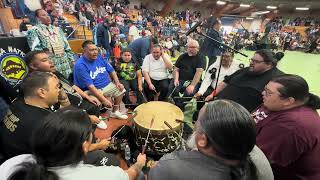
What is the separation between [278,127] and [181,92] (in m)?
2.46

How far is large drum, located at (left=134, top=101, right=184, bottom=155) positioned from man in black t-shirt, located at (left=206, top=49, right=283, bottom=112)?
711 mm

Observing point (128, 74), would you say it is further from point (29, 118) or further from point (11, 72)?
point (29, 118)

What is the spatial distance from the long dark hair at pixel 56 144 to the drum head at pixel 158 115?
1.14 m

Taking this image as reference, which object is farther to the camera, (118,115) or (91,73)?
(118,115)

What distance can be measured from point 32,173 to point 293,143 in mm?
1325

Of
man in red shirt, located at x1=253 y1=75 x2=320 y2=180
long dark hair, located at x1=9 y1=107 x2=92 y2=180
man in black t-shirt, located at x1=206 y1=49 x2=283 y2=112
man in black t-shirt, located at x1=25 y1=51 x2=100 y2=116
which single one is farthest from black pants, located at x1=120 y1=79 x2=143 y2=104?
long dark hair, located at x1=9 y1=107 x2=92 y2=180

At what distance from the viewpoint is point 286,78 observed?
1.53 m

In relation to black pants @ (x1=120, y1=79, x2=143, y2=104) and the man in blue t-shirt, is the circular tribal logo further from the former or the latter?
black pants @ (x1=120, y1=79, x2=143, y2=104)

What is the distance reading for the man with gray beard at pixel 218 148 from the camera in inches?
33.2

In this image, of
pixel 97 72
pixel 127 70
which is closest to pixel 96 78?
pixel 97 72

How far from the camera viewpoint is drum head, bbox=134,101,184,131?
212 cm

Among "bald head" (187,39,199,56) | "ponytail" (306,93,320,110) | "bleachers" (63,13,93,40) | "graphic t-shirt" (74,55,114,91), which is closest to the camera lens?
"ponytail" (306,93,320,110)

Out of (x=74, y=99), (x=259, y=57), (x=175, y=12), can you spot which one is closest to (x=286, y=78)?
(x=259, y=57)

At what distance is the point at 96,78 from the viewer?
3057mm
